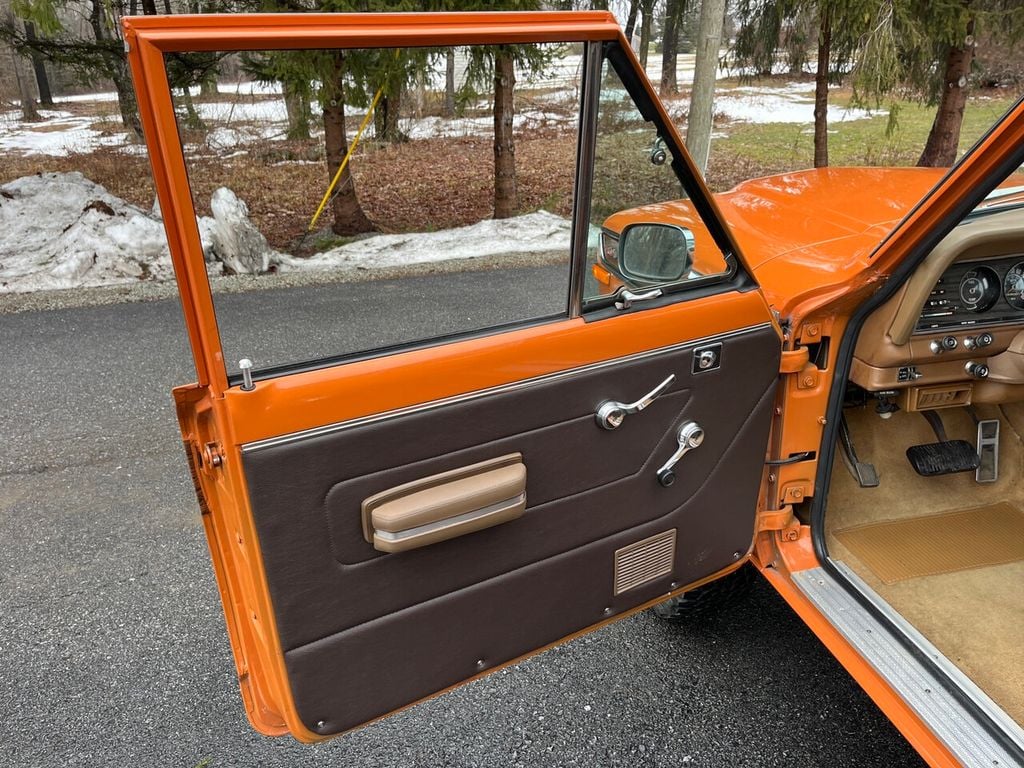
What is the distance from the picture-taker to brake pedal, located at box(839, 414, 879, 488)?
2854 mm

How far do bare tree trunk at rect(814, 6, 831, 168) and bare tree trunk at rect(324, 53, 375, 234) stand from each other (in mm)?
9242

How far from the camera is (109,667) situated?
272cm

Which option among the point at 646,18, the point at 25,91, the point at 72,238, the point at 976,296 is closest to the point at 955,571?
the point at 976,296

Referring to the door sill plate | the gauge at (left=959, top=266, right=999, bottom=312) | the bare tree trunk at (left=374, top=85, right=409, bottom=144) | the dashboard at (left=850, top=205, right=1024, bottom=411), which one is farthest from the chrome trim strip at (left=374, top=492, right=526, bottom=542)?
the gauge at (left=959, top=266, right=999, bottom=312)

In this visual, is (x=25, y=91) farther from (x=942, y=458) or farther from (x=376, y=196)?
(x=942, y=458)

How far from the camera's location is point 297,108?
177cm

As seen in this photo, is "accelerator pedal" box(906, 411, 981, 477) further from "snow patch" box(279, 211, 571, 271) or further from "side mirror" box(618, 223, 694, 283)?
"snow patch" box(279, 211, 571, 271)

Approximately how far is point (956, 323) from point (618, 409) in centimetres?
150

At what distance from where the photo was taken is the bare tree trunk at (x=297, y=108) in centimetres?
170

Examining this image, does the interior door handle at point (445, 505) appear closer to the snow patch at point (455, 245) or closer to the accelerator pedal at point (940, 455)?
the snow patch at point (455, 245)

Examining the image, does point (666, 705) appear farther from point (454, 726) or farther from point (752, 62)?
point (752, 62)

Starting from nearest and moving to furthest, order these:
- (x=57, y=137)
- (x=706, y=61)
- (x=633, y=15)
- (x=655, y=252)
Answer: (x=655, y=252) → (x=706, y=61) → (x=57, y=137) → (x=633, y=15)

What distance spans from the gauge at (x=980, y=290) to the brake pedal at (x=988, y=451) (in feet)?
2.54

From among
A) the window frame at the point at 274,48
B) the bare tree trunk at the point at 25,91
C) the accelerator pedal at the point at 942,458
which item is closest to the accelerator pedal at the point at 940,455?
the accelerator pedal at the point at 942,458
